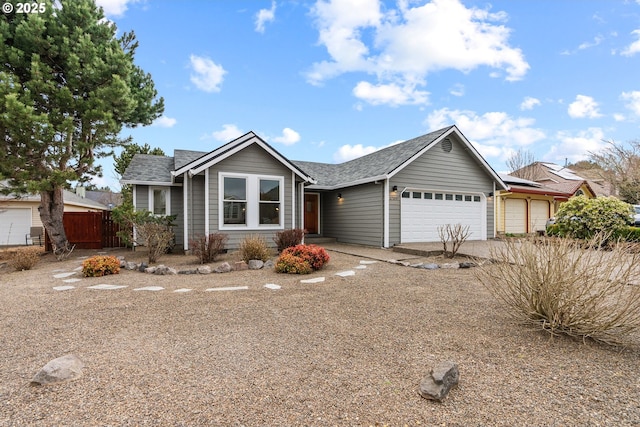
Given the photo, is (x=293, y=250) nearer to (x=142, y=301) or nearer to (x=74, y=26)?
(x=142, y=301)

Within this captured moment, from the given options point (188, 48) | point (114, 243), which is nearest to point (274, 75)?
point (188, 48)

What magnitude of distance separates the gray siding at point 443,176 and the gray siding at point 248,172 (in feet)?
12.7

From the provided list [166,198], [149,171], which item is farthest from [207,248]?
[149,171]

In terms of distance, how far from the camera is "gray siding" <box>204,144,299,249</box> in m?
9.88

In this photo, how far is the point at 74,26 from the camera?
29.5 ft

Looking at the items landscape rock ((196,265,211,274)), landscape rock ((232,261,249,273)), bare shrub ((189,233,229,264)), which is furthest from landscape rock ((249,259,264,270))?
bare shrub ((189,233,229,264))

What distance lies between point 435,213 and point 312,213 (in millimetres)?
5686

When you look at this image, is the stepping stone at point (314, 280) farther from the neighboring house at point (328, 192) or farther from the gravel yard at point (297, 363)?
the neighboring house at point (328, 192)

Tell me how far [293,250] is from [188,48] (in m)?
10.3

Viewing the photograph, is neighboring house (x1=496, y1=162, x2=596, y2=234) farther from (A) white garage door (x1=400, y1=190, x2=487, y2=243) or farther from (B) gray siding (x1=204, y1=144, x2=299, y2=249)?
(B) gray siding (x1=204, y1=144, x2=299, y2=249)

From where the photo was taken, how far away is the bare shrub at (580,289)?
3.02 meters

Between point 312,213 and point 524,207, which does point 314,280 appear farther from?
point 524,207

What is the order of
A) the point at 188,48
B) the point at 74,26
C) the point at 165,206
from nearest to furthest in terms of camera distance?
the point at 74,26, the point at 165,206, the point at 188,48

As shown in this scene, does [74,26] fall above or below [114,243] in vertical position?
above
